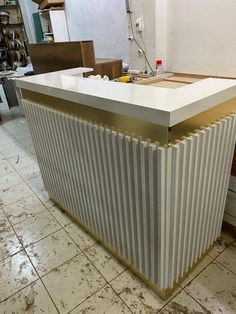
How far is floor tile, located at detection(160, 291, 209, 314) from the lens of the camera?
3.72 ft

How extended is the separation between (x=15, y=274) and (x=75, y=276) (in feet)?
1.24

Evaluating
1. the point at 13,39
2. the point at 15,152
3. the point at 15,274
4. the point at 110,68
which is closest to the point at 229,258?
the point at 15,274

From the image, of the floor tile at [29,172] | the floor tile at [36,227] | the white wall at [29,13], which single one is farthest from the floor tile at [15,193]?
the white wall at [29,13]

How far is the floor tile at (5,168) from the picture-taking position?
2533 mm

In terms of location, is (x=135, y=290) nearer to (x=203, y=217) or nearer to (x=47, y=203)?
(x=203, y=217)

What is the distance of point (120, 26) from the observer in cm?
210

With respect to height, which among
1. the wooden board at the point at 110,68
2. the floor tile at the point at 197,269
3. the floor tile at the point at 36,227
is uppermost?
the wooden board at the point at 110,68

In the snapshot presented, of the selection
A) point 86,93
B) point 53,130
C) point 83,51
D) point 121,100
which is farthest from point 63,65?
point 121,100

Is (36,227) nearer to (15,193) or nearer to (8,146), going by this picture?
(15,193)

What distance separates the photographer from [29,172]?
2.49 metres

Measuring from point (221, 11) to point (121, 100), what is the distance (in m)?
1.06

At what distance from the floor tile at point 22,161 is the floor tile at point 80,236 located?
122 centimetres

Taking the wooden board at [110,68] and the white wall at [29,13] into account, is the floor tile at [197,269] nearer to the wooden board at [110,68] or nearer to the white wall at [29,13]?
the wooden board at [110,68]

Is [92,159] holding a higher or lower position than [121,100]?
lower
